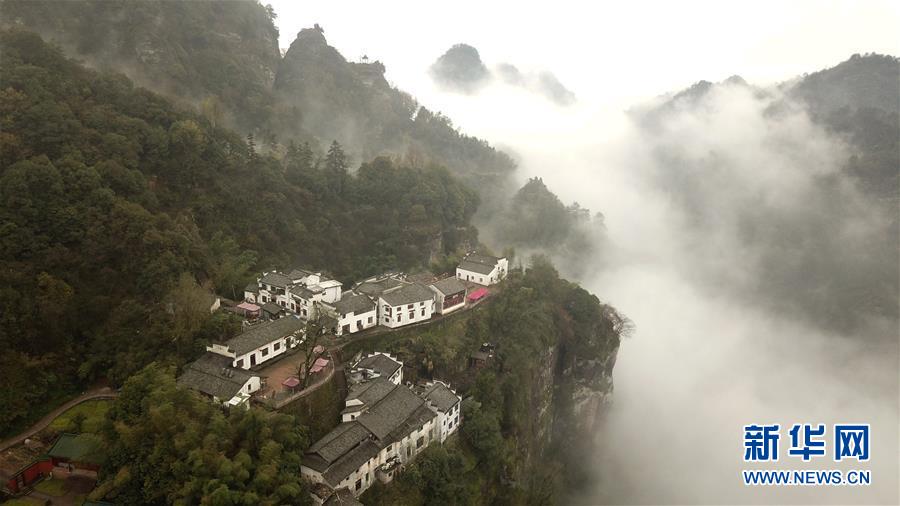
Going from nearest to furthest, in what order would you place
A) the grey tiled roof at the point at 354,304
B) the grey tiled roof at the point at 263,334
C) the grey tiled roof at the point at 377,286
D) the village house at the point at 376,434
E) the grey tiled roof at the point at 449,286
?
the village house at the point at 376,434 < the grey tiled roof at the point at 263,334 < the grey tiled roof at the point at 354,304 < the grey tiled roof at the point at 377,286 < the grey tiled roof at the point at 449,286

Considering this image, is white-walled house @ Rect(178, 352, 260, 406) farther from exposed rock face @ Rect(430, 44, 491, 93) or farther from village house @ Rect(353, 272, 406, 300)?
exposed rock face @ Rect(430, 44, 491, 93)

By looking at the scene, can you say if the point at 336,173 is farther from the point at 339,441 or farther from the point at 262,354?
the point at 339,441

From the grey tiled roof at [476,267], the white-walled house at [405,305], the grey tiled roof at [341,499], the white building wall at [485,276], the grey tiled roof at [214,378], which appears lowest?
the grey tiled roof at [341,499]

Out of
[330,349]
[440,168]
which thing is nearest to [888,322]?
[440,168]

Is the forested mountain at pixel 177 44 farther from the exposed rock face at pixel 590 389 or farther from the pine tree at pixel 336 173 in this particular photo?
the exposed rock face at pixel 590 389

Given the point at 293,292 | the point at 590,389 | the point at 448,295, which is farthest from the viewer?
the point at 590,389

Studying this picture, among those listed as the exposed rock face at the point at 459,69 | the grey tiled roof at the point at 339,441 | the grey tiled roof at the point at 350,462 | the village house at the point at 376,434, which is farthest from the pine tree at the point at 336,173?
the exposed rock face at the point at 459,69

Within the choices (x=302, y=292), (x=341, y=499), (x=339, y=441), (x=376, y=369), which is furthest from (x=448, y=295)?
(x=341, y=499)

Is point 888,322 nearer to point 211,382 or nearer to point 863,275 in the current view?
point 863,275
